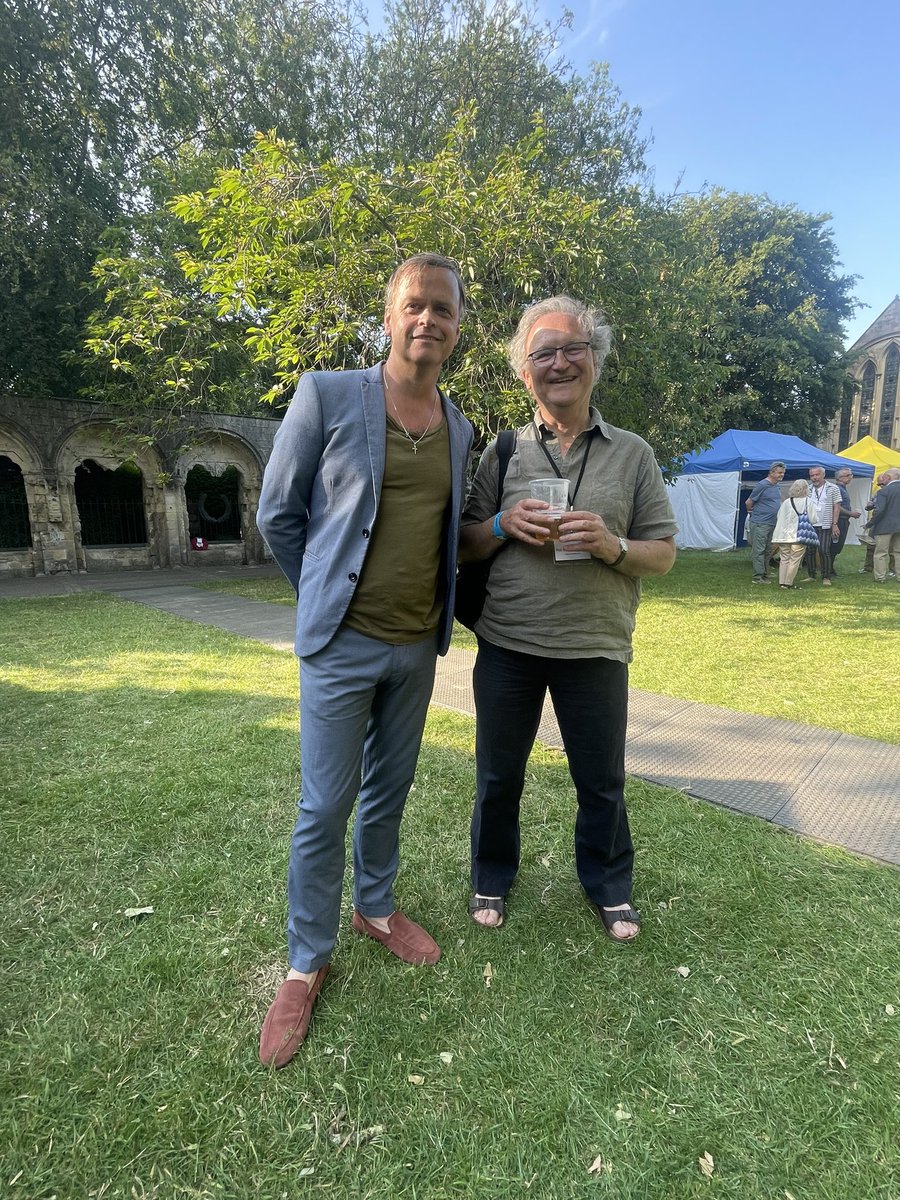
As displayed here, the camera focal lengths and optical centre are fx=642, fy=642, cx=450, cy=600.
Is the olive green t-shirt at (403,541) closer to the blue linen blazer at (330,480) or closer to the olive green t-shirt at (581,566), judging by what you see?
the blue linen blazer at (330,480)

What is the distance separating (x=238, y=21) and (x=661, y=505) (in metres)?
16.2

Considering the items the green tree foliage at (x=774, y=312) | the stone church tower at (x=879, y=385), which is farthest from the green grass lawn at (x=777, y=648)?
the stone church tower at (x=879, y=385)

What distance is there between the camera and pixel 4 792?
3398 millimetres

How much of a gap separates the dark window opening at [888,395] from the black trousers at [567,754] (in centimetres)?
5515

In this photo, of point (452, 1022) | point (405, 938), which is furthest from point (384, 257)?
point (452, 1022)

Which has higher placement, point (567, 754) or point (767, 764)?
point (567, 754)

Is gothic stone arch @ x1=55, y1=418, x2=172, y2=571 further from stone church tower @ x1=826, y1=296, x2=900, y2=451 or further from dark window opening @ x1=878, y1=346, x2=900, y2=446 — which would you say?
dark window opening @ x1=878, y1=346, x2=900, y2=446

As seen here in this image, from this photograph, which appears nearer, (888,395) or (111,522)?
(111,522)

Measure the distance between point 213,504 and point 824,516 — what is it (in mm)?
14360

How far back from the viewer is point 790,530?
1019 centimetres

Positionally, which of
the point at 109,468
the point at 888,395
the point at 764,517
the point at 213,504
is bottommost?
the point at 764,517

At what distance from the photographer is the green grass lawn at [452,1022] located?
1535 mm

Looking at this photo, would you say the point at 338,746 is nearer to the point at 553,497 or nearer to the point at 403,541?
the point at 403,541

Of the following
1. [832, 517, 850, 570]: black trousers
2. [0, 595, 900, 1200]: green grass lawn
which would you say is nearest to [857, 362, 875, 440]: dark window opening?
[832, 517, 850, 570]: black trousers
